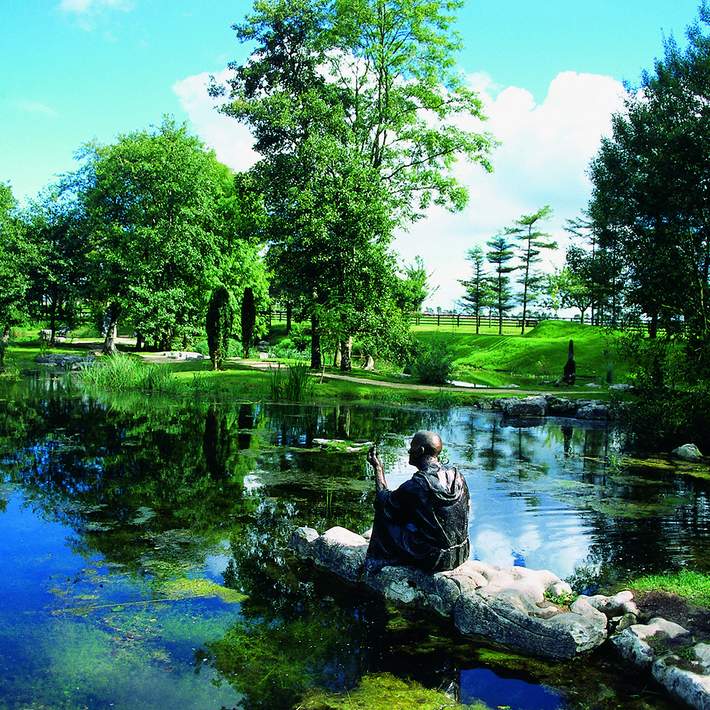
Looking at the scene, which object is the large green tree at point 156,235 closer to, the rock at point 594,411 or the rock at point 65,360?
the rock at point 65,360

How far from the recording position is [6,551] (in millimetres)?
8672

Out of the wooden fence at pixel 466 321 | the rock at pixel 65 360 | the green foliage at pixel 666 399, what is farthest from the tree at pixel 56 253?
the green foliage at pixel 666 399

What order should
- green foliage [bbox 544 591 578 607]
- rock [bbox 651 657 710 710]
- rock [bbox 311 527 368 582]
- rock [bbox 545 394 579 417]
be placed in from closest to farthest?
rock [bbox 651 657 710 710], green foliage [bbox 544 591 578 607], rock [bbox 311 527 368 582], rock [bbox 545 394 579 417]

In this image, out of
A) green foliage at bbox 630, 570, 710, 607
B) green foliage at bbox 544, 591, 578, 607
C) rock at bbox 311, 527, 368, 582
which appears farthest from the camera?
rock at bbox 311, 527, 368, 582

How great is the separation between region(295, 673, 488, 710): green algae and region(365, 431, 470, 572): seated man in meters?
1.82

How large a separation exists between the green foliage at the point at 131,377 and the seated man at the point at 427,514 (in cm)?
2026

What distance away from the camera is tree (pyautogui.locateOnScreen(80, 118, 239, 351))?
40.2 meters

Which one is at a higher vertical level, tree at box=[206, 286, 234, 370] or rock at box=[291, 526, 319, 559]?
tree at box=[206, 286, 234, 370]

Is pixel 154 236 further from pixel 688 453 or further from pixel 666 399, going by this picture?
pixel 688 453

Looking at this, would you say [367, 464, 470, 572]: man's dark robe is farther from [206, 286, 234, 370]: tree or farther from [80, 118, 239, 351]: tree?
[80, 118, 239, 351]: tree

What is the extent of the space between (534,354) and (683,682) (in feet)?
125

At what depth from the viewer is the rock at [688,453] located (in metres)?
16.3

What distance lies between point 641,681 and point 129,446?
41.0ft

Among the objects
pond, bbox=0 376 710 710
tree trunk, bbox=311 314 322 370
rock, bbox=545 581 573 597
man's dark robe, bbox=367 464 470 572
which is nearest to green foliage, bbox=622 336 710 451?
pond, bbox=0 376 710 710
